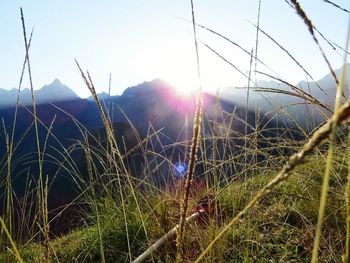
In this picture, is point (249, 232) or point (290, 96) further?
point (249, 232)

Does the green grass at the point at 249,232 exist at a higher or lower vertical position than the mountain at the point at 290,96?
lower

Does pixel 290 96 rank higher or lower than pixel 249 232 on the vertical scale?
higher

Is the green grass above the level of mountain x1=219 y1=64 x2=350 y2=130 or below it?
below

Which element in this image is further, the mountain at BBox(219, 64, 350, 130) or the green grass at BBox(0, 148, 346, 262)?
the green grass at BBox(0, 148, 346, 262)

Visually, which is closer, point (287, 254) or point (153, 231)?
point (287, 254)

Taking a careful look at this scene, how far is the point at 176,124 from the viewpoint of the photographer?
188 feet

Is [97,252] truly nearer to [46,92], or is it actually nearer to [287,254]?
[287,254]

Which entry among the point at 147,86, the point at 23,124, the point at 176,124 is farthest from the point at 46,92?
the point at 176,124

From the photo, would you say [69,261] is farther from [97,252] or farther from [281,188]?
[281,188]

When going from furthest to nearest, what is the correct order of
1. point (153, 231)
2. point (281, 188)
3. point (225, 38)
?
point (281, 188) < point (153, 231) < point (225, 38)

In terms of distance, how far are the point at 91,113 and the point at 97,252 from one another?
263ft

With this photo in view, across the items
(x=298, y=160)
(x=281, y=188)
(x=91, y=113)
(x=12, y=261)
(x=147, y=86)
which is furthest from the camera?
(x=91, y=113)

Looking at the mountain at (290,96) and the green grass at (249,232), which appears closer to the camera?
the mountain at (290,96)

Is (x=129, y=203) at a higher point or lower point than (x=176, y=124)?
higher
